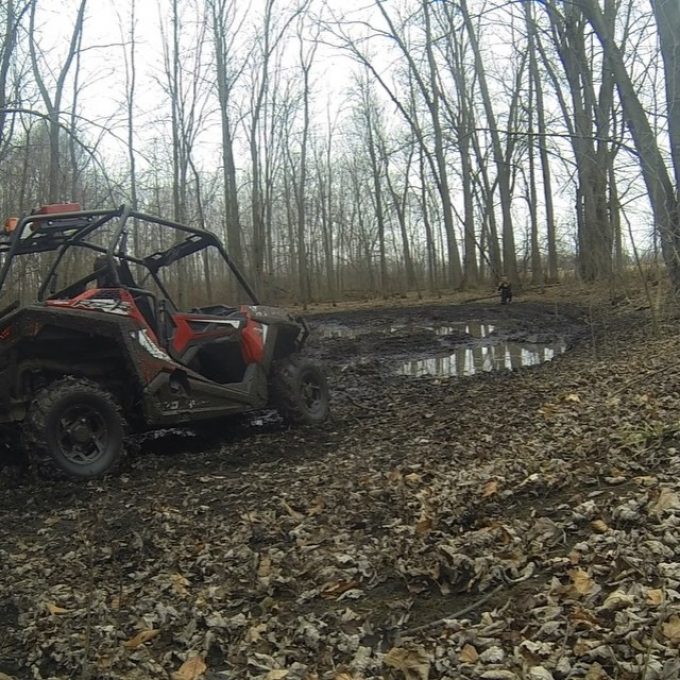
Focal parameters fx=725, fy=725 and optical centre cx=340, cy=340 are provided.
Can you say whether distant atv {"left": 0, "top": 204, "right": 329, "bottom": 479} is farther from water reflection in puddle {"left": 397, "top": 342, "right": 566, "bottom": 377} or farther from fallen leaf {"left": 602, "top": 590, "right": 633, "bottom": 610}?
water reflection in puddle {"left": 397, "top": 342, "right": 566, "bottom": 377}

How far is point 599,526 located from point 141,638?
228cm

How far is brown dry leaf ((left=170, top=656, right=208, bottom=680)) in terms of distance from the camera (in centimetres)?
295

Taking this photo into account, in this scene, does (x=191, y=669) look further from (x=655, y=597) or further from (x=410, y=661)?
(x=655, y=597)

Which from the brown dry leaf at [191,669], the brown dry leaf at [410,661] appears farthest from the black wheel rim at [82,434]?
the brown dry leaf at [410,661]

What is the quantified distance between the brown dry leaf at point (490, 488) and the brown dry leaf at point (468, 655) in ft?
5.36

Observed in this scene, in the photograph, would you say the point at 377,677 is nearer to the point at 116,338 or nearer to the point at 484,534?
the point at 484,534

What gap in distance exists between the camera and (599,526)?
145 inches

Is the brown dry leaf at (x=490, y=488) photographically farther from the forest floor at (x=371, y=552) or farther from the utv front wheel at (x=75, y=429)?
the utv front wheel at (x=75, y=429)

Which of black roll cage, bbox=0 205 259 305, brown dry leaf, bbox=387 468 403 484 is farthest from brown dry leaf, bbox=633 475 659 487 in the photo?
black roll cage, bbox=0 205 259 305

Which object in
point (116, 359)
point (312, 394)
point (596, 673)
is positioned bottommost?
point (596, 673)

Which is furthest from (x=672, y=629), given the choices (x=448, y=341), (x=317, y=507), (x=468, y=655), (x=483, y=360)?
(x=448, y=341)

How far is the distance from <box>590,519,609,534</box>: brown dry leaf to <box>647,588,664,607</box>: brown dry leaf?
0.65m

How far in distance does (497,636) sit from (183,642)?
1.38 meters

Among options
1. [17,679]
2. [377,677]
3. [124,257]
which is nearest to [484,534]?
[377,677]
